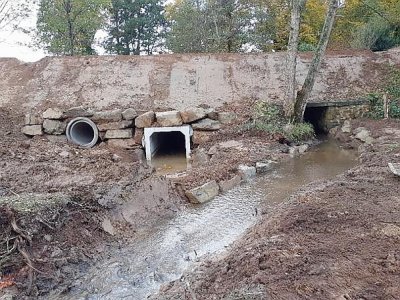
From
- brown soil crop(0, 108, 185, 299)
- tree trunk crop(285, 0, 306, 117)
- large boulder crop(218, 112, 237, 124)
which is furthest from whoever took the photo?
large boulder crop(218, 112, 237, 124)

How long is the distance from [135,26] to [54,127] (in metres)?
20.8

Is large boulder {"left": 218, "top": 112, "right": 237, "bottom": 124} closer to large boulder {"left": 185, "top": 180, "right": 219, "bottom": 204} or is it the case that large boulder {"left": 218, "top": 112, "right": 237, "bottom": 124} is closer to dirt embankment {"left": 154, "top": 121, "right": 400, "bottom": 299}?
large boulder {"left": 185, "top": 180, "right": 219, "bottom": 204}

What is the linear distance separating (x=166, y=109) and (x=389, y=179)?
8913 millimetres

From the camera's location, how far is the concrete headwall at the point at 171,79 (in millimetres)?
16312

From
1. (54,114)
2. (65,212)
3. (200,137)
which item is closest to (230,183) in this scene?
(65,212)

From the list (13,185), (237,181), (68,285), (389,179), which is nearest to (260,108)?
(237,181)

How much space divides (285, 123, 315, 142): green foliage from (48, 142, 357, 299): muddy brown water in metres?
2.74

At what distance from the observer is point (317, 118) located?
17.0 metres


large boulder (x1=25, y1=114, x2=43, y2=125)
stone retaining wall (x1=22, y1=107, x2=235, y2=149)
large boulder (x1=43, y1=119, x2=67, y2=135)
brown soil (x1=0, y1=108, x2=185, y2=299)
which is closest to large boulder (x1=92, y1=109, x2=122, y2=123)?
stone retaining wall (x1=22, y1=107, x2=235, y2=149)

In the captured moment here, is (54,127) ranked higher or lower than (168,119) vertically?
lower

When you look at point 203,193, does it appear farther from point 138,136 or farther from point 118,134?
point 118,134

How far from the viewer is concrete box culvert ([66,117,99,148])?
15.0 metres

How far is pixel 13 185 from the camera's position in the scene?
29.4ft

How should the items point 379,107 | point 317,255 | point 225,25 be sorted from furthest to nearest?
1. point 225,25
2. point 379,107
3. point 317,255
